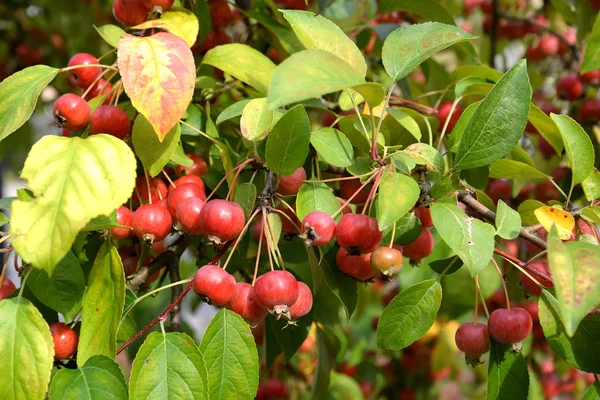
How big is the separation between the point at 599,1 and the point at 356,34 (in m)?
0.62

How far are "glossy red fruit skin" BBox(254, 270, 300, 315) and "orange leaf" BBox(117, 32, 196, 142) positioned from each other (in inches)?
9.2

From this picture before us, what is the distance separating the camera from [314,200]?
0.91 metres

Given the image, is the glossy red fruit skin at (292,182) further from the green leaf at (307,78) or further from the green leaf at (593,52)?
the green leaf at (593,52)

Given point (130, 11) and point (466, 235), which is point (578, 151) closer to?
point (466, 235)

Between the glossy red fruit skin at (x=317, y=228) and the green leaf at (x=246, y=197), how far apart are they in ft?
0.32

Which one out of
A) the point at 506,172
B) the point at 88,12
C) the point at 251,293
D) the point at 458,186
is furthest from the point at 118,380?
the point at 88,12

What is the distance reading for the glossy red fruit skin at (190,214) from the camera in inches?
34.7

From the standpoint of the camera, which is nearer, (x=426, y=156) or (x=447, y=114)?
(x=426, y=156)

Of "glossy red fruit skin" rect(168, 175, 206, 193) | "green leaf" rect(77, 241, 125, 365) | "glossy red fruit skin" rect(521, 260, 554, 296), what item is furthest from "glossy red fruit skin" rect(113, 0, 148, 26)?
"glossy red fruit skin" rect(521, 260, 554, 296)

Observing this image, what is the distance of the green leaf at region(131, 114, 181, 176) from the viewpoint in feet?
3.02

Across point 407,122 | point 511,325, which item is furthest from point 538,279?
point 407,122

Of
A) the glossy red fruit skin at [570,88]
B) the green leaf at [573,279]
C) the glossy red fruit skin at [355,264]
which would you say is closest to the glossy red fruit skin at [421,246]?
the glossy red fruit skin at [355,264]

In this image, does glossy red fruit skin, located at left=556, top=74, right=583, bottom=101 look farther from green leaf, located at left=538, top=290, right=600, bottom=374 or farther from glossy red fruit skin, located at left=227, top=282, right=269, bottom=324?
glossy red fruit skin, located at left=227, top=282, right=269, bottom=324

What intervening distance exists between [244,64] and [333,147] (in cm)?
26
